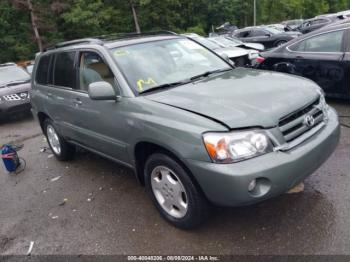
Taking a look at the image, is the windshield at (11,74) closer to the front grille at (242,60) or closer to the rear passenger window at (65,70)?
the rear passenger window at (65,70)

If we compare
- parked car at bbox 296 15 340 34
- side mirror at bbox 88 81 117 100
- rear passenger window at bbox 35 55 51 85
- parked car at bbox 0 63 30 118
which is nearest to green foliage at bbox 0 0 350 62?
parked car at bbox 296 15 340 34

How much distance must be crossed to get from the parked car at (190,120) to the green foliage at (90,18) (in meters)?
29.0

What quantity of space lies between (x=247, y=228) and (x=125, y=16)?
3704 centimetres

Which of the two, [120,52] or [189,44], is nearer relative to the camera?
[120,52]

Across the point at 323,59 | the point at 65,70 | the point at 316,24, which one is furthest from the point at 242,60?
the point at 316,24

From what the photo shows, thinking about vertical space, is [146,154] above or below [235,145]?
below

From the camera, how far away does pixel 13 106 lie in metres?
8.71

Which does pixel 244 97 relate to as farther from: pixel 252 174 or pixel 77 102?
pixel 77 102

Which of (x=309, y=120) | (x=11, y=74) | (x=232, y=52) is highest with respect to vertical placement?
(x=309, y=120)

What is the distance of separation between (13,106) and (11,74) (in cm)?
169

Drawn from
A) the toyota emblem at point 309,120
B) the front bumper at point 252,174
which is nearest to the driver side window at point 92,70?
the front bumper at point 252,174

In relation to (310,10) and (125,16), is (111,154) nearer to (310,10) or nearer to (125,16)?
(125,16)

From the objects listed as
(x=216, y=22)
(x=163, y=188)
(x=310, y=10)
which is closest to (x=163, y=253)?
(x=163, y=188)

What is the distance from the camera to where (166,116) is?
9.70 feet
